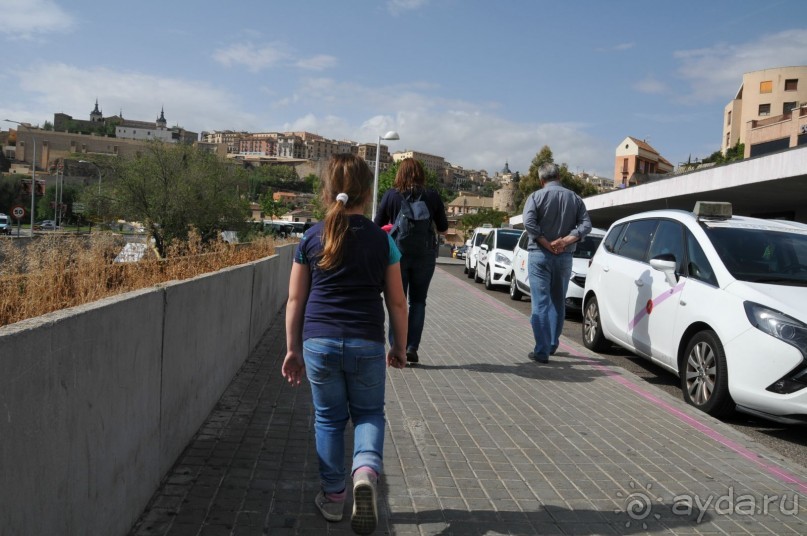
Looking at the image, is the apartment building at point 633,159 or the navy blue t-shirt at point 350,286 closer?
the navy blue t-shirt at point 350,286

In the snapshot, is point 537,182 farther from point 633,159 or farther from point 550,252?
point 550,252

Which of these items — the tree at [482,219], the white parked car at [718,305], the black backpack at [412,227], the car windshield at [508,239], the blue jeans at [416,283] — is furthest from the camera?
the tree at [482,219]

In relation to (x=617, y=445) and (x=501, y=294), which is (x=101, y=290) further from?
(x=501, y=294)

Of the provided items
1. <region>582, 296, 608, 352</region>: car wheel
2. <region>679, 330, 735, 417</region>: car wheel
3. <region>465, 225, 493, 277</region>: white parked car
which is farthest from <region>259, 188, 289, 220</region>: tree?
<region>679, 330, 735, 417</region>: car wheel

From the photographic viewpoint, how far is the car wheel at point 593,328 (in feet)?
28.9

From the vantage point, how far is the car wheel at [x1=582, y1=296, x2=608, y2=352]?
8808mm

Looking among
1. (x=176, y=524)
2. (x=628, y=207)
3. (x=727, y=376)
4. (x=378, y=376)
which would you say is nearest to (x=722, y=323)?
(x=727, y=376)

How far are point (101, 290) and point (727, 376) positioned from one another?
15.1 ft

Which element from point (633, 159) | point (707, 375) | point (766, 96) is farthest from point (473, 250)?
point (633, 159)

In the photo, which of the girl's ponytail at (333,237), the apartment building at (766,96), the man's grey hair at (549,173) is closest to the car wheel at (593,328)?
the man's grey hair at (549,173)

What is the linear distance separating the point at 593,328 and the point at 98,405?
7.17m

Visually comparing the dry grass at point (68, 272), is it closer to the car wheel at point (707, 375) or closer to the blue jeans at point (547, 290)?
the blue jeans at point (547, 290)

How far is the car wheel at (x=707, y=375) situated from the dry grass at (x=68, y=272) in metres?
4.33

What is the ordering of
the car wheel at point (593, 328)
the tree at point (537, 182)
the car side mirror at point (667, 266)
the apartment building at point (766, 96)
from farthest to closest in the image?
1. the tree at point (537, 182)
2. the apartment building at point (766, 96)
3. the car wheel at point (593, 328)
4. the car side mirror at point (667, 266)
